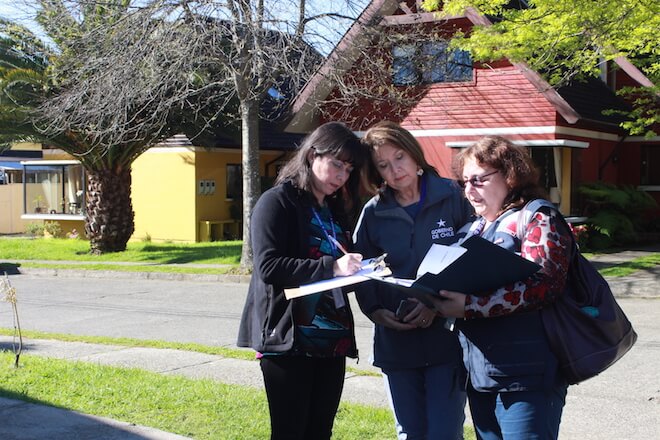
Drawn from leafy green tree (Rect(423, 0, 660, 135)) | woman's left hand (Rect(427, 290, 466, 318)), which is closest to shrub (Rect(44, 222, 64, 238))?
leafy green tree (Rect(423, 0, 660, 135))

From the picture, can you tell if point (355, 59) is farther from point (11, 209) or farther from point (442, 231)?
point (11, 209)

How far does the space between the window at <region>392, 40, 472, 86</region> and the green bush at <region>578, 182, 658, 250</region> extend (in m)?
4.19

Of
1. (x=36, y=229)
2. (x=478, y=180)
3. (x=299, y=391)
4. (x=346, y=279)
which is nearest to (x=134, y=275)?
(x=36, y=229)

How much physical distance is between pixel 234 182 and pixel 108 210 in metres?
5.86

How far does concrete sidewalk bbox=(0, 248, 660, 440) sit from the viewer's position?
5.21 m

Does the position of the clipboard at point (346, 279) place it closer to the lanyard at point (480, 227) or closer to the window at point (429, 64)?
the lanyard at point (480, 227)

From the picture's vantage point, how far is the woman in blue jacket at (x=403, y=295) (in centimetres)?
353

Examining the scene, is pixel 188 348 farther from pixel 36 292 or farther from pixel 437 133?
pixel 437 133

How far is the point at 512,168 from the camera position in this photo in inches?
124

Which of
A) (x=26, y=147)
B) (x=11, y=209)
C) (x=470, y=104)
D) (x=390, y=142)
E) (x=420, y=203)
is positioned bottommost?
(x=11, y=209)

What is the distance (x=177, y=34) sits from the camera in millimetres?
15148

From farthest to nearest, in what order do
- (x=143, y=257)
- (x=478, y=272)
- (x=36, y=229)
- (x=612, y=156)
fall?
(x=36, y=229) → (x=612, y=156) → (x=143, y=257) → (x=478, y=272)

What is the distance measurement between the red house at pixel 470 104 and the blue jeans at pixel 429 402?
45.8ft

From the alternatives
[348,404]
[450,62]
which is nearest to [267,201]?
[348,404]
